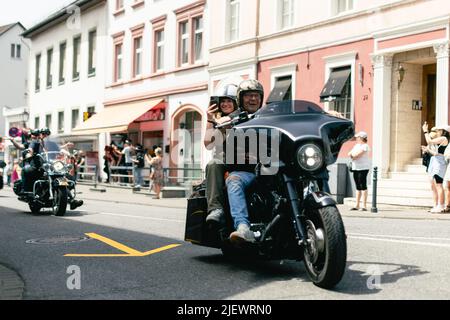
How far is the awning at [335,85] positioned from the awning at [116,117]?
1061cm

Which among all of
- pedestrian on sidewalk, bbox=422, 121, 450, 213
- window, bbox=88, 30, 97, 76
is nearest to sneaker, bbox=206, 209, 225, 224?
pedestrian on sidewalk, bbox=422, 121, 450, 213

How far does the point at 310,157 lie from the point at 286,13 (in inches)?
730

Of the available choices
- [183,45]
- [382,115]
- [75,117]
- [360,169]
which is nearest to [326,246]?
[360,169]

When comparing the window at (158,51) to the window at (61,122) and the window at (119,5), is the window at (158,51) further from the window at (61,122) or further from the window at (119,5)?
the window at (61,122)

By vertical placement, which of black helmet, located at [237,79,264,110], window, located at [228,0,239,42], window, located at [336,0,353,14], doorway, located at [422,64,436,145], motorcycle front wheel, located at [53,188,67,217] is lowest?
motorcycle front wheel, located at [53,188,67,217]

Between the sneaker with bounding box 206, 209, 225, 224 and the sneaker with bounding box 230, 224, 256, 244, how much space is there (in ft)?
1.07

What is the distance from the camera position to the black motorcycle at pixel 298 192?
5.04 metres

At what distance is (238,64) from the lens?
24844 mm

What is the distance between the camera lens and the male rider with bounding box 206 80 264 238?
19.5 feet

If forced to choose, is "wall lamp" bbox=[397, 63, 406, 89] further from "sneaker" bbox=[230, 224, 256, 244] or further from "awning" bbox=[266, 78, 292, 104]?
"sneaker" bbox=[230, 224, 256, 244]

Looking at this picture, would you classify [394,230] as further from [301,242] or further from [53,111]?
[53,111]

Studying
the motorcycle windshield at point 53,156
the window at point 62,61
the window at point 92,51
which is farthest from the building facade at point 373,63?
the window at point 62,61
